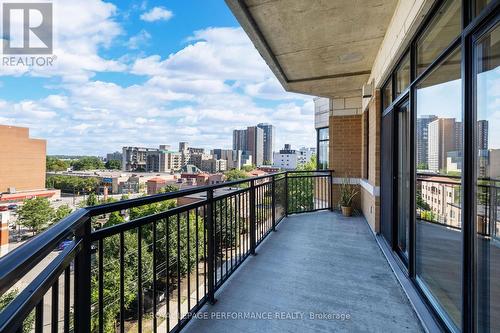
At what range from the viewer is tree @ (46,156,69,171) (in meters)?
62.0

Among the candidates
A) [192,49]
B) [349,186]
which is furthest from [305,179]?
[192,49]

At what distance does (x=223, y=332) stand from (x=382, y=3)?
3.47 meters

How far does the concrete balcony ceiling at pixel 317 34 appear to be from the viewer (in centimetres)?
279

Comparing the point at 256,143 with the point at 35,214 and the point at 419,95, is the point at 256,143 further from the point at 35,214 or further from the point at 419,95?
the point at 419,95

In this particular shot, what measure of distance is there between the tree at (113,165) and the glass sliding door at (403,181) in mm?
80062

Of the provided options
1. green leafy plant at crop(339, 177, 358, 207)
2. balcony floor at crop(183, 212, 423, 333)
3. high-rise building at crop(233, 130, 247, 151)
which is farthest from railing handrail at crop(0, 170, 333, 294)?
high-rise building at crop(233, 130, 247, 151)

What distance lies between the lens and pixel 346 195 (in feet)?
19.3

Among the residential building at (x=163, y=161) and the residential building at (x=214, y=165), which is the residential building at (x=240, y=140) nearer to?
the residential building at (x=214, y=165)

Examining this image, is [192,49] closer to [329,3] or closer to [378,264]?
[329,3]

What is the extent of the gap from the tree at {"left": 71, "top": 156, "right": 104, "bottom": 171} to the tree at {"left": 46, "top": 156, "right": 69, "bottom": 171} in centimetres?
214

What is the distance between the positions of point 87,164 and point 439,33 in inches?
3104

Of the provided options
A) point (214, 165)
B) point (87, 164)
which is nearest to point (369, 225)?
point (214, 165)

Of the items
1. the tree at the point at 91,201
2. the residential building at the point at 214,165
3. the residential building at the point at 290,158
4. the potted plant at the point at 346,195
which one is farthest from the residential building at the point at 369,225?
the residential building at the point at 214,165

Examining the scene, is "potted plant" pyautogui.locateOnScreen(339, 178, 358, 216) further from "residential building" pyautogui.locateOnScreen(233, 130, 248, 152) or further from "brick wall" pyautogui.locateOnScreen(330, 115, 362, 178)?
"residential building" pyautogui.locateOnScreen(233, 130, 248, 152)
